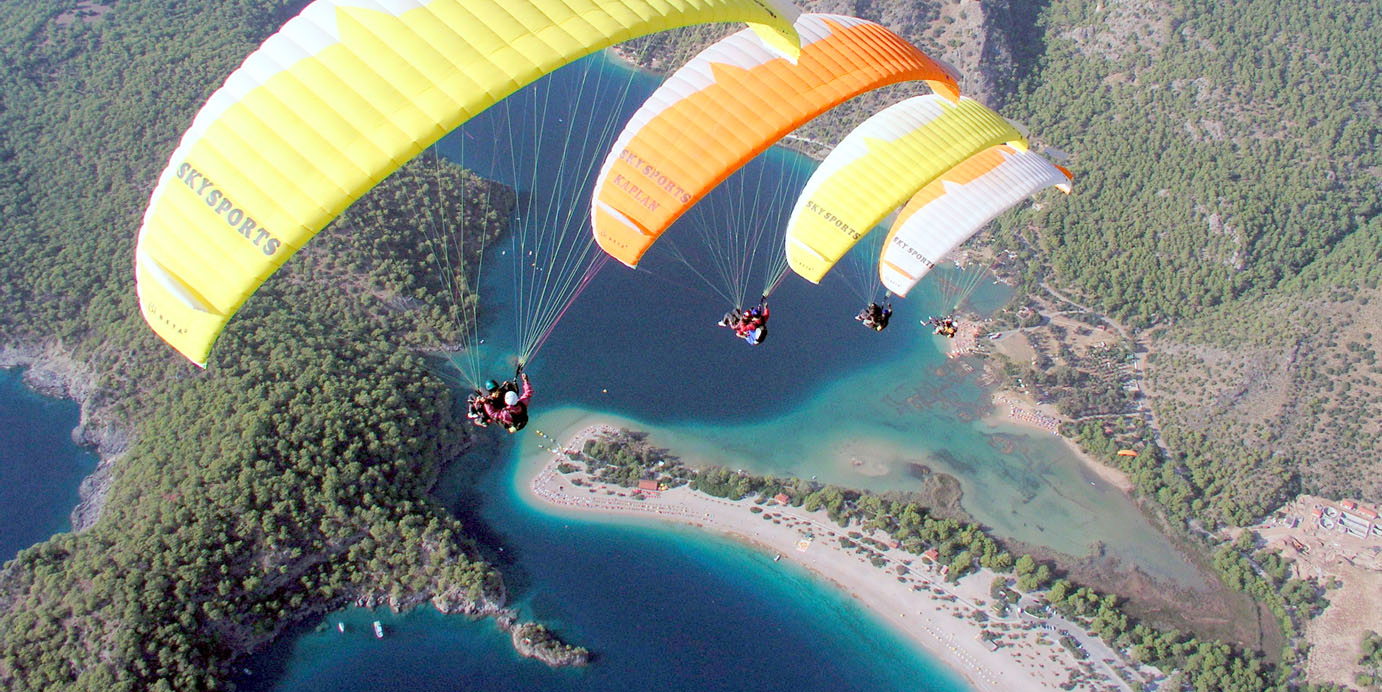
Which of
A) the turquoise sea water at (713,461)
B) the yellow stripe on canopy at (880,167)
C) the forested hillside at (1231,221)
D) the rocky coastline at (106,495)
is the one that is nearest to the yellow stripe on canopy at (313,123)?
the yellow stripe on canopy at (880,167)

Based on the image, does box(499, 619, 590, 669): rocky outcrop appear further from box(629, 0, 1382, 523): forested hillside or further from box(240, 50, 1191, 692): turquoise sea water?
box(629, 0, 1382, 523): forested hillside

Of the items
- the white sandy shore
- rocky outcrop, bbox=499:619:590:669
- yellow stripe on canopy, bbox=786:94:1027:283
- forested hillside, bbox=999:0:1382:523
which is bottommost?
rocky outcrop, bbox=499:619:590:669

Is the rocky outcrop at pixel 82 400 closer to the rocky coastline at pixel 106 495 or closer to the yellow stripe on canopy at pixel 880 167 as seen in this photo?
the rocky coastline at pixel 106 495

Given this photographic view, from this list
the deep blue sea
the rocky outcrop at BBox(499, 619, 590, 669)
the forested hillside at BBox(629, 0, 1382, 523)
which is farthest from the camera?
the forested hillside at BBox(629, 0, 1382, 523)

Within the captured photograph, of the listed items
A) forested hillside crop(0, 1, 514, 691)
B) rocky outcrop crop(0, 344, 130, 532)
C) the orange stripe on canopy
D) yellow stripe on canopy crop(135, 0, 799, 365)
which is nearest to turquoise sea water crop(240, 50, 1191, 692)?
forested hillside crop(0, 1, 514, 691)

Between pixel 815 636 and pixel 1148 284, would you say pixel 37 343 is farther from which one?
pixel 1148 284

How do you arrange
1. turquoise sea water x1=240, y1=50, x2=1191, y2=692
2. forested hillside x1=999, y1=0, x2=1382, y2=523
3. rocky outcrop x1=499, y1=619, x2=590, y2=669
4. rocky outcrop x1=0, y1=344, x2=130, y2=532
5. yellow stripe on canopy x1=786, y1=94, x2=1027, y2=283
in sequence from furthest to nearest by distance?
1. forested hillside x1=999, y1=0, x2=1382, y2=523
2. rocky outcrop x1=0, y1=344, x2=130, y2=532
3. turquoise sea water x1=240, y1=50, x2=1191, y2=692
4. rocky outcrop x1=499, y1=619, x2=590, y2=669
5. yellow stripe on canopy x1=786, y1=94, x2=1027, y2=283

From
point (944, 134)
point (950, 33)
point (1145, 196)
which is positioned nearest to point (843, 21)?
point (944, 134)

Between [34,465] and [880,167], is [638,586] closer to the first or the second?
[880,167]
